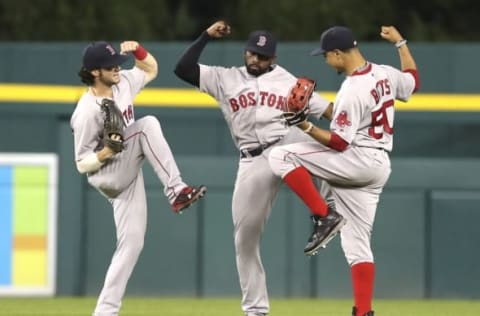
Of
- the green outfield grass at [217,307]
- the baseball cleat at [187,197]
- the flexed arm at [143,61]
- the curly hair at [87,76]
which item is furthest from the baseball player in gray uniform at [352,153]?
the green outfield grass at [217,307]

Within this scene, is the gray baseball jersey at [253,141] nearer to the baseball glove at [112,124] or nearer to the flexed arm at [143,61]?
the flexed arm at [143,61]

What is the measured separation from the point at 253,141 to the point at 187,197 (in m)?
0.78

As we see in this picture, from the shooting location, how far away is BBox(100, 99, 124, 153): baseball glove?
9.09 metres

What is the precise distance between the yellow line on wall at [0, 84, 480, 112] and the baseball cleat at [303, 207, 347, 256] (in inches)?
225

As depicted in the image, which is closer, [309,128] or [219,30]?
[309,128]

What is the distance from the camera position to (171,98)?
50.8ft

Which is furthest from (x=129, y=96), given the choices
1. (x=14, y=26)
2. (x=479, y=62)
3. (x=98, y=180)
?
(x=14, y=26)

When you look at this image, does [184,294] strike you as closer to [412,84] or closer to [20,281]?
[20,281]

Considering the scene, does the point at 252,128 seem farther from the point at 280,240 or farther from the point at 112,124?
the point at 280,240

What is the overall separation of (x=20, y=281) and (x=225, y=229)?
1849 millimetres

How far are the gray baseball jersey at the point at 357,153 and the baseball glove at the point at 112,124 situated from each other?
97 cm

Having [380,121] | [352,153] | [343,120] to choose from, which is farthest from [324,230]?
[380,121]

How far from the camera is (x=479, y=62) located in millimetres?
15945

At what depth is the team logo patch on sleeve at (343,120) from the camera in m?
9.11
